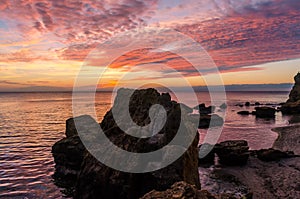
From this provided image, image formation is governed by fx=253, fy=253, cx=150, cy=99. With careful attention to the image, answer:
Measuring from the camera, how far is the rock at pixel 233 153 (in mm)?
26594

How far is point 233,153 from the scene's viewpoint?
26891 millimetres

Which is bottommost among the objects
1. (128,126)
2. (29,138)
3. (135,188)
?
(29,138)

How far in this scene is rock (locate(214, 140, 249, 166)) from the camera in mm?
26594

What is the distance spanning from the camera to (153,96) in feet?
71.2

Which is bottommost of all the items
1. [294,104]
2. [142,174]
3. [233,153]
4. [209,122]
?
[209,122]

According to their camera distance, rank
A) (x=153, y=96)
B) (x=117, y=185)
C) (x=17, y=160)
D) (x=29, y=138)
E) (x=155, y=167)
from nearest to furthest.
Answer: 1. (x=155, y=167)
2. (x=117, y=185)
3. (x=153, y=96)
4. (x=17, y=160)
5. (x=29, y=138)

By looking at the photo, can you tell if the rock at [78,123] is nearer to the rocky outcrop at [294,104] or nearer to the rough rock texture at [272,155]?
the rough rock texture at [272,155]

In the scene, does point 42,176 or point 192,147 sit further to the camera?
point 42,176

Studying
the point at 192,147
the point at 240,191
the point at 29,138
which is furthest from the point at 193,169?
the point at 29,138

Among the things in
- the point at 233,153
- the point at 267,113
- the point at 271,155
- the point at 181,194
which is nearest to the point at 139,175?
the point at 181,194

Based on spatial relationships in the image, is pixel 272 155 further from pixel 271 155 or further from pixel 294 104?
pixel 294 104

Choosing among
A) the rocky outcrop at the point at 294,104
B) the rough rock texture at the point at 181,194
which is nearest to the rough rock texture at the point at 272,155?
the rough rock texture at the point at 181,194

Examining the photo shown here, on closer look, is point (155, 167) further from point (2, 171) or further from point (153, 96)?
point (2, 171)

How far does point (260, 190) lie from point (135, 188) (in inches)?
427
